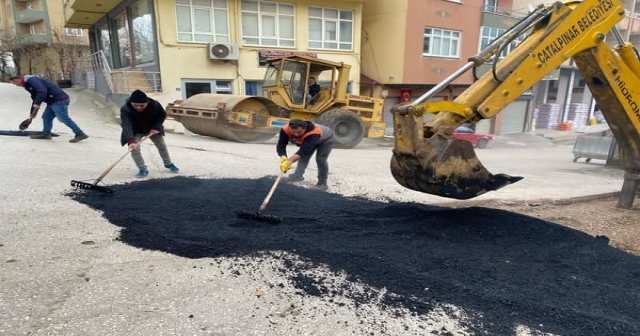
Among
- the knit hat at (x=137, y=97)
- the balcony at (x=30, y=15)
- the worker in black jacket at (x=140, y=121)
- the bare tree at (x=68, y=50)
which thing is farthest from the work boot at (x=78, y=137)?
the balcony at (x=30, y=15)

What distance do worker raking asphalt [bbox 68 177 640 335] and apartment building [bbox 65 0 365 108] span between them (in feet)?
32.3

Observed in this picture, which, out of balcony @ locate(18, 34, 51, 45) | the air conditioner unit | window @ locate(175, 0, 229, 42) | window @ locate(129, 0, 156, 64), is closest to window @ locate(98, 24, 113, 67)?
window @ locate(129, 0, 156, 64)

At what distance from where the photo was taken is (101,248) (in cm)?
305

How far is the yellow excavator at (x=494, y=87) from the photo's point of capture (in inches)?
130

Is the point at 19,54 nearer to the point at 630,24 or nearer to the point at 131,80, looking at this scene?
the point at 131,80

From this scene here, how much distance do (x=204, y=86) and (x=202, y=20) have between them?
2287 mm

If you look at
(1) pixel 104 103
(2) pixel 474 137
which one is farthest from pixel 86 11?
(2) pixel 474 137

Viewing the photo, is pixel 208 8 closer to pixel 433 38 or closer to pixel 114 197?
pixel 433 38

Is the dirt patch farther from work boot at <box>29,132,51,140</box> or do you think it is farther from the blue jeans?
work boot at <box>29,132,51,140</box>

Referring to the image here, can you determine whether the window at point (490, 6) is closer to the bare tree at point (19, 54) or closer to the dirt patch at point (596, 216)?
the dirt patch at point (596, 216)

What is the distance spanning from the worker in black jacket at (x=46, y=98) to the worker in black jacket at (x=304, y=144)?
4.57 m

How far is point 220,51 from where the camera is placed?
13.4m

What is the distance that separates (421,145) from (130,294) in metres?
2.45

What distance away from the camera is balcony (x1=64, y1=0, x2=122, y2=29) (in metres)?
15.4
